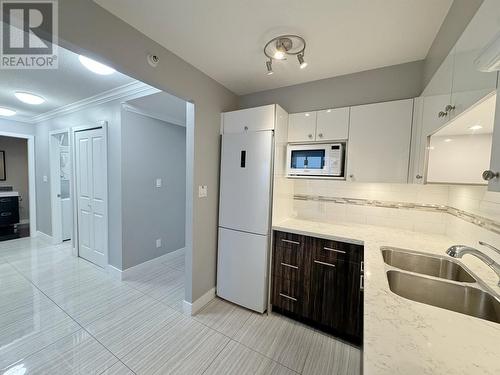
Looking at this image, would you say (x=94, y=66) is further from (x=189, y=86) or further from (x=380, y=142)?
(x=380, y=142)

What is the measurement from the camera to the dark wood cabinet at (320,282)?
1.67 metres

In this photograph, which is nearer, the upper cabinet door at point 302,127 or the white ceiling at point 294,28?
the white ceiling at point 294,28

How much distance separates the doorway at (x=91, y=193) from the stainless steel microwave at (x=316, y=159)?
2.54 m

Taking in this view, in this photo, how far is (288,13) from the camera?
50.4 inches

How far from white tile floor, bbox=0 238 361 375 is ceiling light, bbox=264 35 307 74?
7.85 feet

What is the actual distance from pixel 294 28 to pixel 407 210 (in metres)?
1.88

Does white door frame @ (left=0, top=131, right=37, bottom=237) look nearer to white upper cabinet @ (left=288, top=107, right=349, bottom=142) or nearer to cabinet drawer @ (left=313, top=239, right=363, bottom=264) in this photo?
white upper cabinet @ (left=288, top=107, right=349, bottom=142)

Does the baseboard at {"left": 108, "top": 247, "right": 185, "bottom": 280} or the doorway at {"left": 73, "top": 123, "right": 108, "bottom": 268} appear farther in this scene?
the doorway at {"left": 73, "top": 123, "right": 108, "bottom": 268}

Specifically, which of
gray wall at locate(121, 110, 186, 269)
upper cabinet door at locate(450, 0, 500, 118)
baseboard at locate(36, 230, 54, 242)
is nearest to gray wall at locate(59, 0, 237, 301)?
gray wall at locate(121, 110, 186, 269)

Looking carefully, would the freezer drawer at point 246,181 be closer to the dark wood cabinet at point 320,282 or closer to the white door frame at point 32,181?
the dark wood cabinet at point 320,282

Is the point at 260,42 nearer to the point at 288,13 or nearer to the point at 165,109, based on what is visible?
the point at 288,13

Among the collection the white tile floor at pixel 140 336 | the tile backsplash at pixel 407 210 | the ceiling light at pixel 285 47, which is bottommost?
the white tile floor at pixel 140 336

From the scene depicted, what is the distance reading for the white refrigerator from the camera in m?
2.03

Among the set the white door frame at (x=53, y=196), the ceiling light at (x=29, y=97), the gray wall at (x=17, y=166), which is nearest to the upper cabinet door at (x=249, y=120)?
the ceiling light at (x=29, y=97)
